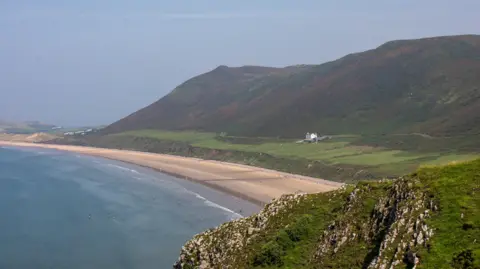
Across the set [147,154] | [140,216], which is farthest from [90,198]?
[147,154]

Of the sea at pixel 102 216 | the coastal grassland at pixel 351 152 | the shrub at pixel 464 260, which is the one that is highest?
the shrub at pixel 464 260

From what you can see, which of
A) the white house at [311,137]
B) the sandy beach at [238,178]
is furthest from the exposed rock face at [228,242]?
the white house at [311,137]

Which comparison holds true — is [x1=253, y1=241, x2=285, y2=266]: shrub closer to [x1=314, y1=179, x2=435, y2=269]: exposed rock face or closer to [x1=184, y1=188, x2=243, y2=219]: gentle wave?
[x1=314, y1=179, x2=435, y2=269]: exposed rock face

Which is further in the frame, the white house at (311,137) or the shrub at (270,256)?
the white house at (311,137)

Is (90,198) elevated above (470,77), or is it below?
below

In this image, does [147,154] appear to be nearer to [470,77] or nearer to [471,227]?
[470,77]

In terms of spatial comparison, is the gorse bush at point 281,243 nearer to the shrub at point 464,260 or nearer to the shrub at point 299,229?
the shrub at point 299,229
